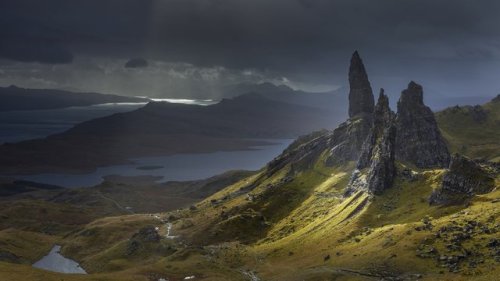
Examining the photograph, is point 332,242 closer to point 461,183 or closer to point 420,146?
point 461,183

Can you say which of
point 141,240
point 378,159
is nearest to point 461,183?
point 378,159

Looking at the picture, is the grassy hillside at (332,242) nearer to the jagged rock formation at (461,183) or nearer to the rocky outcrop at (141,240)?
the rocky outcrop at (141,240)

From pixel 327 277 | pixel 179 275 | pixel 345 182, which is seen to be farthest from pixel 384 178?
pixel 179 275

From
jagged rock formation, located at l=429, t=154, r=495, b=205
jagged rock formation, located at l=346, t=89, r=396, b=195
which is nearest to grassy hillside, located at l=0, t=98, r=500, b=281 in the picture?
jagged rock formation, located at l=429, t=154, r=495, b=205

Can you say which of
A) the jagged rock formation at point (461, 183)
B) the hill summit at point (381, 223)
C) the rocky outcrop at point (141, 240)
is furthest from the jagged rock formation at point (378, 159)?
the rocky outcrop at point (141, 240)

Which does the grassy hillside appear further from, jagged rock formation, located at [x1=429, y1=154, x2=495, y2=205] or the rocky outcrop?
jagged rock formation, located at [x1=429, y1=154, x2=495, y2=205]

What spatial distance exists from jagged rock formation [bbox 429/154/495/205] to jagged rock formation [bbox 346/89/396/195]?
23.7 meters

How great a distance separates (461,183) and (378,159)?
113ft

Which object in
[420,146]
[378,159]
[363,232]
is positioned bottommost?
[363,232]

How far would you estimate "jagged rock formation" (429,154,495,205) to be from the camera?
117250mm

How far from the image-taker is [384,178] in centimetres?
14475

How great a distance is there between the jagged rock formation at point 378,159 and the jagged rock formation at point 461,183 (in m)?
23.7

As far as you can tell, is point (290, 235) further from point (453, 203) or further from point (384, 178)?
point (453, 203)

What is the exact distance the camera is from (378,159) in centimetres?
15150
